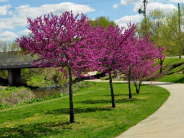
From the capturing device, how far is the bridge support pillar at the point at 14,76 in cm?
4553

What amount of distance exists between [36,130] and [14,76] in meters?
39.8

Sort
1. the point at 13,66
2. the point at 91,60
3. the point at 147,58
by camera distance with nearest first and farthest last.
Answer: the point at 91,60 → the point at 147,58 → the point at 13,66

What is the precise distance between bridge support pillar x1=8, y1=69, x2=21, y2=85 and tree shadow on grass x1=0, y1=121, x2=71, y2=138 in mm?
36191

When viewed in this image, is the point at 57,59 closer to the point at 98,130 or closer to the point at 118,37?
the point at 98,130

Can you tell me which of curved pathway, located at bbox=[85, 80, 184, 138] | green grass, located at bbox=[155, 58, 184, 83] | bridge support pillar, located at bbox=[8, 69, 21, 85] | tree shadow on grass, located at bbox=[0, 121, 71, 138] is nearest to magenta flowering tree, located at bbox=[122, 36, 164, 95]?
curved pathway, located at bbox=[85, 80, 184, 138]

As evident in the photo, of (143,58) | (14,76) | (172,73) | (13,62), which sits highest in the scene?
(13,62)

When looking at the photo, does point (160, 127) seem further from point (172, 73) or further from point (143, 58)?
point (172, 73)

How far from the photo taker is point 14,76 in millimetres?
47719

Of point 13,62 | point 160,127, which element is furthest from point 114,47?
point 13,62

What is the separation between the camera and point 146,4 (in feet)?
174

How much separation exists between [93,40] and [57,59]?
7.04ft

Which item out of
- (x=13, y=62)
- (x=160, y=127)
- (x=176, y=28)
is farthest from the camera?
(x=13, y=62)

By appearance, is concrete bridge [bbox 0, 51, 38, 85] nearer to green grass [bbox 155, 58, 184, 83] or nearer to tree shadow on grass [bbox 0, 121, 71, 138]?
green grass [bbox 155, 58, 184, 83]

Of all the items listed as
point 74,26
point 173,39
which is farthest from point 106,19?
point 74,26
